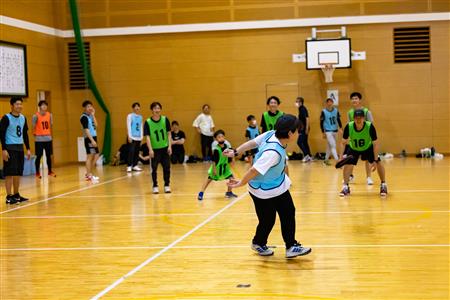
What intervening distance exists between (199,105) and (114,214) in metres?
12.5

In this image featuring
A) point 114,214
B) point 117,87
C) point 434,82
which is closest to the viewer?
point 114,214

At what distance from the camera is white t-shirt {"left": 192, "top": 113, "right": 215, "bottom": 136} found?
2244 cm

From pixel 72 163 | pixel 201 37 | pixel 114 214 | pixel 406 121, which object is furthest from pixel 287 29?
pixel 114 214

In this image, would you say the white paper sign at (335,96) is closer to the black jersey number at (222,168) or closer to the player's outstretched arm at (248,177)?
the black jersey number at (222,168)

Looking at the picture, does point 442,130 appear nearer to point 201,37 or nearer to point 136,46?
point 201,37

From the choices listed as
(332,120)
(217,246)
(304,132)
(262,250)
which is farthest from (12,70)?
(262,250)

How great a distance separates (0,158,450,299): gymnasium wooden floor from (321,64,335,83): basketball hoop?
27.3 ft

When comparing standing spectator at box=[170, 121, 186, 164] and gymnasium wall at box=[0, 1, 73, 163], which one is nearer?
gymnasium wall at box=[0, 1, 73, 163]

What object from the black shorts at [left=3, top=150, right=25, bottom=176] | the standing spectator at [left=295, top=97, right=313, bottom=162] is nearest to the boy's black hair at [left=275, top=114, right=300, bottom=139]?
the black shorts at [left=3, top=150, right=25, bottom=176]

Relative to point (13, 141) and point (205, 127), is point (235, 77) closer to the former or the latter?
point (205, 127)

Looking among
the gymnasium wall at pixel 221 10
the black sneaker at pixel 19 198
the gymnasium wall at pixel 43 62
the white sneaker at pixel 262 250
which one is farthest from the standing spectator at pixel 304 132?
the white sneaker at pixel 262 250

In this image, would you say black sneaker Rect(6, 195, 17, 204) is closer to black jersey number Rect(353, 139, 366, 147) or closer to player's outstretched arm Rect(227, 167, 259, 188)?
black jersey number Rect(353, 139, 366, 147)

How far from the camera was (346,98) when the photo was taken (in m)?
22.3

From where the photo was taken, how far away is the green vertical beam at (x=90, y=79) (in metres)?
22.5
